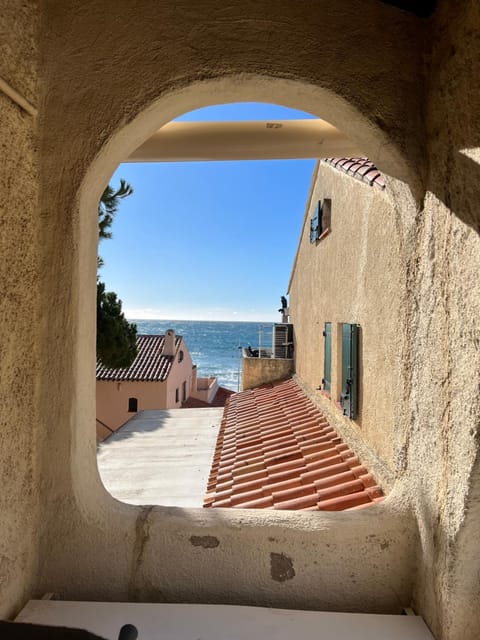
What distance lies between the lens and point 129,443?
4.69m

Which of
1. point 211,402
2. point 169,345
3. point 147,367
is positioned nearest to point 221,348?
point 211,402

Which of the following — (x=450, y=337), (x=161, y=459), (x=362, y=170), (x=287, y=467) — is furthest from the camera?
(x=161, y=459)

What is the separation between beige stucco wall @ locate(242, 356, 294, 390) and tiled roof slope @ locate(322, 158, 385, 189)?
481cm

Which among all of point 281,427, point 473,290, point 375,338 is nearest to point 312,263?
point 281,427

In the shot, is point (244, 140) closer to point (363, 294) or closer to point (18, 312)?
point (363, 294)

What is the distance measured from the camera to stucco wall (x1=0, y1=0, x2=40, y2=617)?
1.33 m

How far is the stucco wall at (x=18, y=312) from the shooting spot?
4.36 ft

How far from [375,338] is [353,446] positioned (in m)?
0.97

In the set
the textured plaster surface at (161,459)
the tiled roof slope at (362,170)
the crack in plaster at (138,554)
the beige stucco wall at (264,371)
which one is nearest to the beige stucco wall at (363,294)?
the tiled roof slope at (362,170)

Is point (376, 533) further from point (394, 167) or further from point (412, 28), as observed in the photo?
point (412, 28)

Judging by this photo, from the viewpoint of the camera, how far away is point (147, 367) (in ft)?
54.8

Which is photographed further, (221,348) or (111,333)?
(221,348)

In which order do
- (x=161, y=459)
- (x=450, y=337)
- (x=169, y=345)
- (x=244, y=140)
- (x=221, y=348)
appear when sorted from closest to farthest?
(x=450, y=337), (x=244, y=140), (x=161, y=459), (x=169, y=345), (x=221, y=348)

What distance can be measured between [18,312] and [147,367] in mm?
15792
